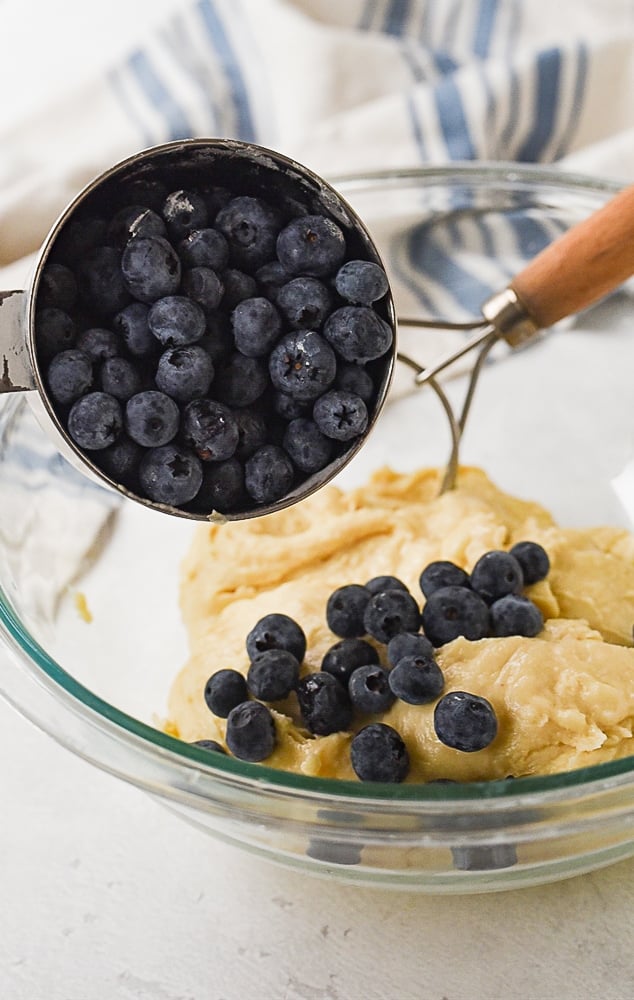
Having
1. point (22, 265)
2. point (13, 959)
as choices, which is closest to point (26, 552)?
point (13, 959)

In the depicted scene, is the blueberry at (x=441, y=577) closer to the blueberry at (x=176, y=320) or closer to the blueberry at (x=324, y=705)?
the blueberry at (x=324, y=705)

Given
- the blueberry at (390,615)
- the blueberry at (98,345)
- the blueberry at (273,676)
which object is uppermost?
the blueberry at (98,345)

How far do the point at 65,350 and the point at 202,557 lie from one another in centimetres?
50

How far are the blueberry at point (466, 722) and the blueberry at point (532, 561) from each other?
0.31 m

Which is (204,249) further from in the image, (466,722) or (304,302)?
(466,722)

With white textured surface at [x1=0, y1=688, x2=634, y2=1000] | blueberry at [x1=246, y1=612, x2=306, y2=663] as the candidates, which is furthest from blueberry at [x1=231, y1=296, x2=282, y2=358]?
white textured surface at [x1=0, y1=688, x2=634, y2=1000]

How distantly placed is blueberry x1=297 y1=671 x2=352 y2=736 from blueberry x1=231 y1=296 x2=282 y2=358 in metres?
0.42

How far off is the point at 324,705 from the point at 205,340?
0.47 meters

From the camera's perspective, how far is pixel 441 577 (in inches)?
57.8

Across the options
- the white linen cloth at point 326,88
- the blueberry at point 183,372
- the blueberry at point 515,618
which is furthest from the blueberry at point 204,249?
the white linen cloth at point 326,88

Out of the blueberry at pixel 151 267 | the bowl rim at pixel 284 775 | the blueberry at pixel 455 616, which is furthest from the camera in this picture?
the blueberry at pixel 455 616

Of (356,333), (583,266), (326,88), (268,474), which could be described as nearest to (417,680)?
(268,474)

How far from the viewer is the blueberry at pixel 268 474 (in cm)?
128

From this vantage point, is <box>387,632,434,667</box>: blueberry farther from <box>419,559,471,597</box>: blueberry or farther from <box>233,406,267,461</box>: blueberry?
<box>233,406,267,461</box>: blueberry
